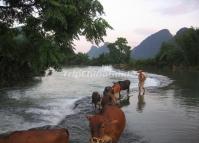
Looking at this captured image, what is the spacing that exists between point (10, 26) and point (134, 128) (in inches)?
226

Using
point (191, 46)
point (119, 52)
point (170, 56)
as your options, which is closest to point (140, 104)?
point (191, 46)

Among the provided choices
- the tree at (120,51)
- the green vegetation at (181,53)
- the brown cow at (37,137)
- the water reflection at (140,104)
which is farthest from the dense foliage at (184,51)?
the brown cow at (37,137)

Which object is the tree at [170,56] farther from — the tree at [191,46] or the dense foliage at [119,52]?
the dense foliage at [119,52]

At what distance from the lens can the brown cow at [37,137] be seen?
8.56 m

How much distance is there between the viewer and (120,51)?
458 ft

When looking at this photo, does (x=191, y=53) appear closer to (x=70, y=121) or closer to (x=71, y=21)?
(x=70, y=121)

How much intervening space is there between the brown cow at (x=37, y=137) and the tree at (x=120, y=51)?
128 metres

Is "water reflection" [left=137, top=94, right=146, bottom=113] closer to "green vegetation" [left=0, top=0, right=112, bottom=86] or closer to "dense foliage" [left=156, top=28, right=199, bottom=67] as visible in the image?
"green vegetation" [left=0, top=0, right=112, bottom=86]

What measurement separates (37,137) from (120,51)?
132 m

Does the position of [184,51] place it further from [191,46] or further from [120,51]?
[120,51]

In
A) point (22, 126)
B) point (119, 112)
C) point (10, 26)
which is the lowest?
point (22, 126)

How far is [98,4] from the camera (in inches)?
435

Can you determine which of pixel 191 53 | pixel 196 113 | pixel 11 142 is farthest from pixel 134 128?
pixel 191 53

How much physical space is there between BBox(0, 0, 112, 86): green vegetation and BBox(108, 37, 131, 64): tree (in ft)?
411
